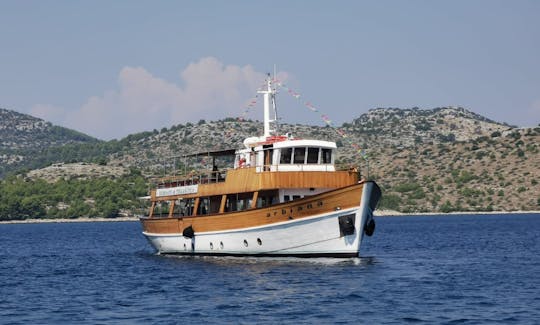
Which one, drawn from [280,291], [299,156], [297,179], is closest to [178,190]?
[299,156]

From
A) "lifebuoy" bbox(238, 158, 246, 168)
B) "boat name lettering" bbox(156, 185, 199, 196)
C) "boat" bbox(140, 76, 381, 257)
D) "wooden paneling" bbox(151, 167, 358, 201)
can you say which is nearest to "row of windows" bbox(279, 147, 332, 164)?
"boat" bbox(140, 76, 381, 257)

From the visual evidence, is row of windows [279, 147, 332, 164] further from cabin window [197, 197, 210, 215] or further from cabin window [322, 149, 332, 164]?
cabin window [197, 197, 210, 215]

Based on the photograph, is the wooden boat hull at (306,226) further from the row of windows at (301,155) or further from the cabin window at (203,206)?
the cabin window at (203,206)

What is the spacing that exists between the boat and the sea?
37.8 inches

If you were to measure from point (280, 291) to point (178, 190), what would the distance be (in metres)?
22.7

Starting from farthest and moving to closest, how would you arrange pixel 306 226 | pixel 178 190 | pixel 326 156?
pixel 178 190 → pixel 326 156 → pixel 306 226

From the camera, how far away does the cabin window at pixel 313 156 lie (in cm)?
5253

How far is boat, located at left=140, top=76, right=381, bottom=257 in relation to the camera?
48.0 metres

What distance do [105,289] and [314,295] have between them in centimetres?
1128

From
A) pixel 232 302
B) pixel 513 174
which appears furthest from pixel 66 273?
pixel 513 174

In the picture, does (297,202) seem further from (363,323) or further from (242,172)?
(363,323)

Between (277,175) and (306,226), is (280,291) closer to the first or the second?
(306,226)

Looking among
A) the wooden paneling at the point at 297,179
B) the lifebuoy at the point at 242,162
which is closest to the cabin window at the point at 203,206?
the lifebuoy at the point at 242,162

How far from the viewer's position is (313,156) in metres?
52.7
